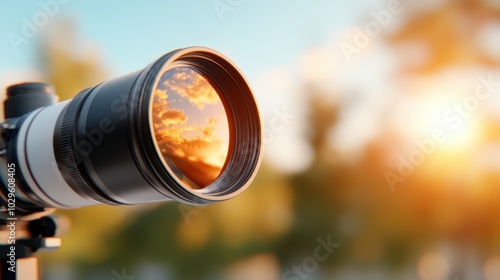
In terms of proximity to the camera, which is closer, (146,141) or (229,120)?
(146,141)

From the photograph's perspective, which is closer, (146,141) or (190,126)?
(146,141)

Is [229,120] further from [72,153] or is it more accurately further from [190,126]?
[72,153]

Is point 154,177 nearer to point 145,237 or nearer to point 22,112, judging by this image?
point 22,112

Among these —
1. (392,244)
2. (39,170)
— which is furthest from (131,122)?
(392,244)

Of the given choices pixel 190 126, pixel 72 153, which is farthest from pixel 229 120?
pixel 72 153
